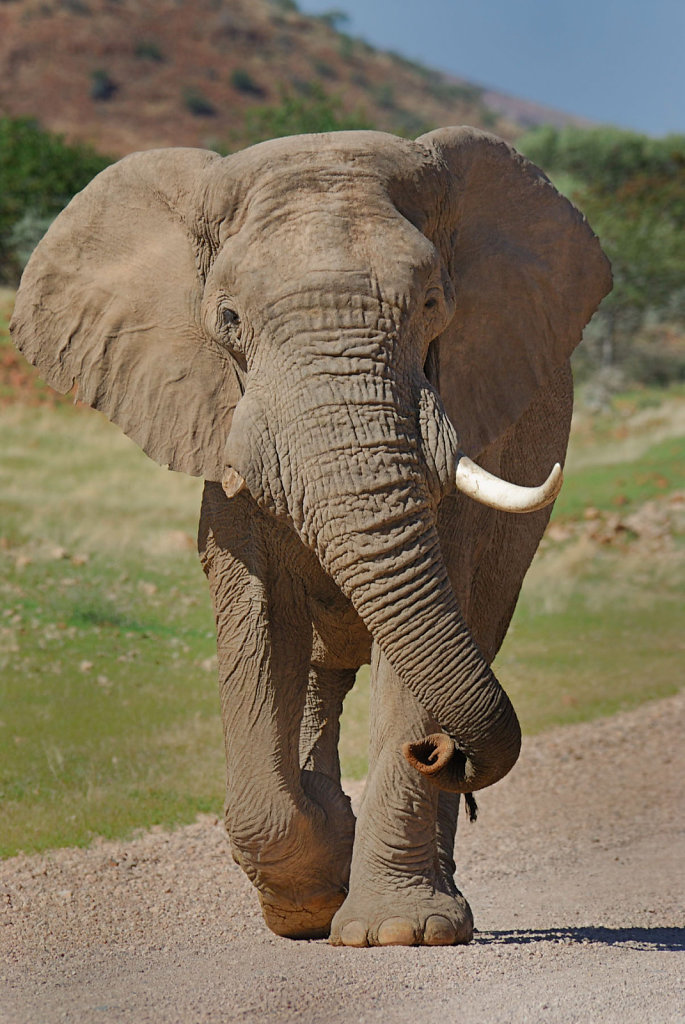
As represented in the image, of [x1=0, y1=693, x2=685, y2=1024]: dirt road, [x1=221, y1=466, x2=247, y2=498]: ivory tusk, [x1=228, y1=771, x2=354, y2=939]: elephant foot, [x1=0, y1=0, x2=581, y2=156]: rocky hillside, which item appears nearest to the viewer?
[x1=0, y1=693, x2=685, y2=1024]: dirt road

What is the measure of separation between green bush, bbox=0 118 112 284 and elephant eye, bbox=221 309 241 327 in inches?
1188

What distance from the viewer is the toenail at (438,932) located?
6.02m

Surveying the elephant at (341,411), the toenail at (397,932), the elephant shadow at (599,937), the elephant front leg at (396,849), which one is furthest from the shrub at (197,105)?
the toenail at (397,932)

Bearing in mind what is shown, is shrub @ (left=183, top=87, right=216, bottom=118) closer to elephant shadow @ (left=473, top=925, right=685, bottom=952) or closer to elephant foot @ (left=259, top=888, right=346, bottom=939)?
elephant foot @ (left=259, top=888, right=346, bottom=939)

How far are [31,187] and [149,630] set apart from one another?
26.9 meters

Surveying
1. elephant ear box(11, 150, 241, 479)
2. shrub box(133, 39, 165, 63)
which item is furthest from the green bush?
Result: shrub box(133, 39, 165, 63)

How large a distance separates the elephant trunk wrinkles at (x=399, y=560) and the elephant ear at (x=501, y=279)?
0.93 meters

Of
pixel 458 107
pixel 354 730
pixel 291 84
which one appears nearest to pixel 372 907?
pixel 354 730

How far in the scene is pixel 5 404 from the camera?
25562mm

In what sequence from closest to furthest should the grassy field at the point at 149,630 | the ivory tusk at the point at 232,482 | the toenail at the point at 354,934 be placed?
the ivory tusk at the point at 232,482 < the toenail at the point at 354,934 < the grassy field at the point at 149,630

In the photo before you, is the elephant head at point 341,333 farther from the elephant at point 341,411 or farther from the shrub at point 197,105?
the shrub at point 197,105

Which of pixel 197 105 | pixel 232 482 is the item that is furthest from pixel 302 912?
pixel 197 105

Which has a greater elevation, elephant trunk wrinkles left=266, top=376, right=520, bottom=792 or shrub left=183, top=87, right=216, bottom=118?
elephant trunk wrinkles left=266, top=376, right=520, bottom=792

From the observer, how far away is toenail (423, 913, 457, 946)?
6.02 meters
